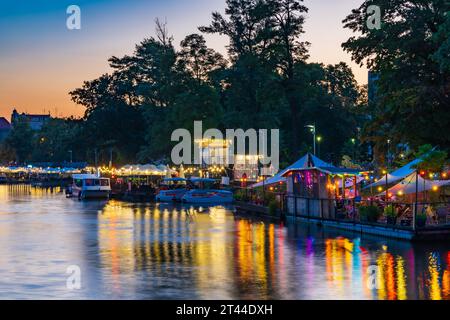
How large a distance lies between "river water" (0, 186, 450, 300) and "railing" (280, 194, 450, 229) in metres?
1.58

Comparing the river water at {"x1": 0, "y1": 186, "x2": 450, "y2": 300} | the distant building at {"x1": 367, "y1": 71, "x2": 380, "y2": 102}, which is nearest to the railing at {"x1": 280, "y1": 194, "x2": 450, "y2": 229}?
the river water at {"x1": 0, "y1": 186, "x2": 450, "y2": 300}

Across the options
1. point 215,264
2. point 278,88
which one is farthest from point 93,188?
point 215,264

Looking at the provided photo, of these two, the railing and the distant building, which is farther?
the distant building

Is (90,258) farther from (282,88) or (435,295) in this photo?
(282,88)

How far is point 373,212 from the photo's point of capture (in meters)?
46.0

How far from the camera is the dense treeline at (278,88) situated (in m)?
49.9

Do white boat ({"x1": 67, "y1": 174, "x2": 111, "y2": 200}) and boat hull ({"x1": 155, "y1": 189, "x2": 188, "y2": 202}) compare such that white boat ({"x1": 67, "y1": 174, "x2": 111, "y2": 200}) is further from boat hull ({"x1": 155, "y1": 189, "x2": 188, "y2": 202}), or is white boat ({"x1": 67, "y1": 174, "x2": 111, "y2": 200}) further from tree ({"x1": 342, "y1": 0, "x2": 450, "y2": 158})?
tree ({"x1": 342, "y1": 0, "x2": 450, "y2": 158})

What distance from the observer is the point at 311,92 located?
92.9m

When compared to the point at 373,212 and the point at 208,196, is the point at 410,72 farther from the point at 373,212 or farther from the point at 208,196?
the point at 208,196

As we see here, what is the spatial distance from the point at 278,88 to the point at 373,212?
43550 mm

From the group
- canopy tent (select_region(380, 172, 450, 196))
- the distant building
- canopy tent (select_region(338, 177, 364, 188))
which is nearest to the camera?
canopy tent (select_region(380, 172, 450, 196))

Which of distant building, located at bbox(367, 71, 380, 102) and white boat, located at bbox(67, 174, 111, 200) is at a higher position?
distant building, located at bbox(367, 71, 380, 102)

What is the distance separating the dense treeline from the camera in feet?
164

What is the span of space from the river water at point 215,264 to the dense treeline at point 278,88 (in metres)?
10.2
